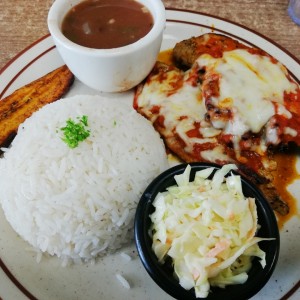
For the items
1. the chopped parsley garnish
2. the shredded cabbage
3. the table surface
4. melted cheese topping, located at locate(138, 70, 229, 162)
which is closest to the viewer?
the shredded cabbage

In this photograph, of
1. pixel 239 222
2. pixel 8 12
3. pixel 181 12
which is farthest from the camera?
pixel 8 12

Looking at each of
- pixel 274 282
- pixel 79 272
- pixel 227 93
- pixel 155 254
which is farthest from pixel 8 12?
pixel 274 282

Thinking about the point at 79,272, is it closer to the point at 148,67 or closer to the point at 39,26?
the point at 148,67

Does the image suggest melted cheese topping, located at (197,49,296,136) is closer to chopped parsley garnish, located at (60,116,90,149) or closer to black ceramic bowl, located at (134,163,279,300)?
black ceramic bowl, located at (134,163,279,300)

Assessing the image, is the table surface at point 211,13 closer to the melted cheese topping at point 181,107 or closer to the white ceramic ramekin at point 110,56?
the white ceramic ramekin at point 110,56

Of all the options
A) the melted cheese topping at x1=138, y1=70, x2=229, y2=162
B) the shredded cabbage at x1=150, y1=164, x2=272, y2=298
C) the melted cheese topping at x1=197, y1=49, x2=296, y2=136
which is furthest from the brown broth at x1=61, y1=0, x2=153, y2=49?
the shredded cabbage at x1=150, y1=164, x2=272, y2=298

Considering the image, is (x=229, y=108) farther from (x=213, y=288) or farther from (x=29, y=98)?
(x=29, y=98)
